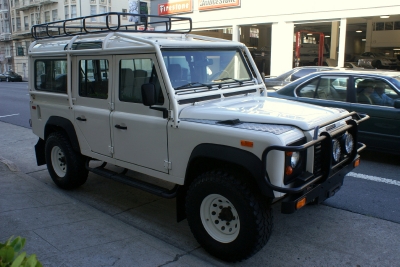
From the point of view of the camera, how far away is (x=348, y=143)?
159 inches

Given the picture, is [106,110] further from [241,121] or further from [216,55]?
[241,121]

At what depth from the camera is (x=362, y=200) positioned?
5258 mm

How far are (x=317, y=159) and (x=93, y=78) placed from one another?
3006mm

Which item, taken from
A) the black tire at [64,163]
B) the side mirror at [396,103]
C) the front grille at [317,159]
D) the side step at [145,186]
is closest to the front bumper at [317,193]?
the front grille at [317,159]

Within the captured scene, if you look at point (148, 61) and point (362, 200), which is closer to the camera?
point (148, 61)

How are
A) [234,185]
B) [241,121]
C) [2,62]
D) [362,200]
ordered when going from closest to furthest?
[234,185] < [241,121] < [362,200] < [2,62]

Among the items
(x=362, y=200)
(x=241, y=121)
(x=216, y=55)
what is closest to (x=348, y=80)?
(x=362, y=200)

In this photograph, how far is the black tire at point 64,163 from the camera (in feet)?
18.1

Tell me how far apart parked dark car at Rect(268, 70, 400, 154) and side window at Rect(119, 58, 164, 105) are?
13.8ft

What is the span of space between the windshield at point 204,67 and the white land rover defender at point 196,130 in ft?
0.04

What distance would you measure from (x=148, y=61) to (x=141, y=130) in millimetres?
761

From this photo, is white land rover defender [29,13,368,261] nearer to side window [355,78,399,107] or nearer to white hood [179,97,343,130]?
white hood [179,97,343,130]

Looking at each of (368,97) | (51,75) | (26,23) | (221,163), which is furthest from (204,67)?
(26,23)

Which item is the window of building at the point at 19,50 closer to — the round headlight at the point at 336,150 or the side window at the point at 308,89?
the side window at the point at 308,89
